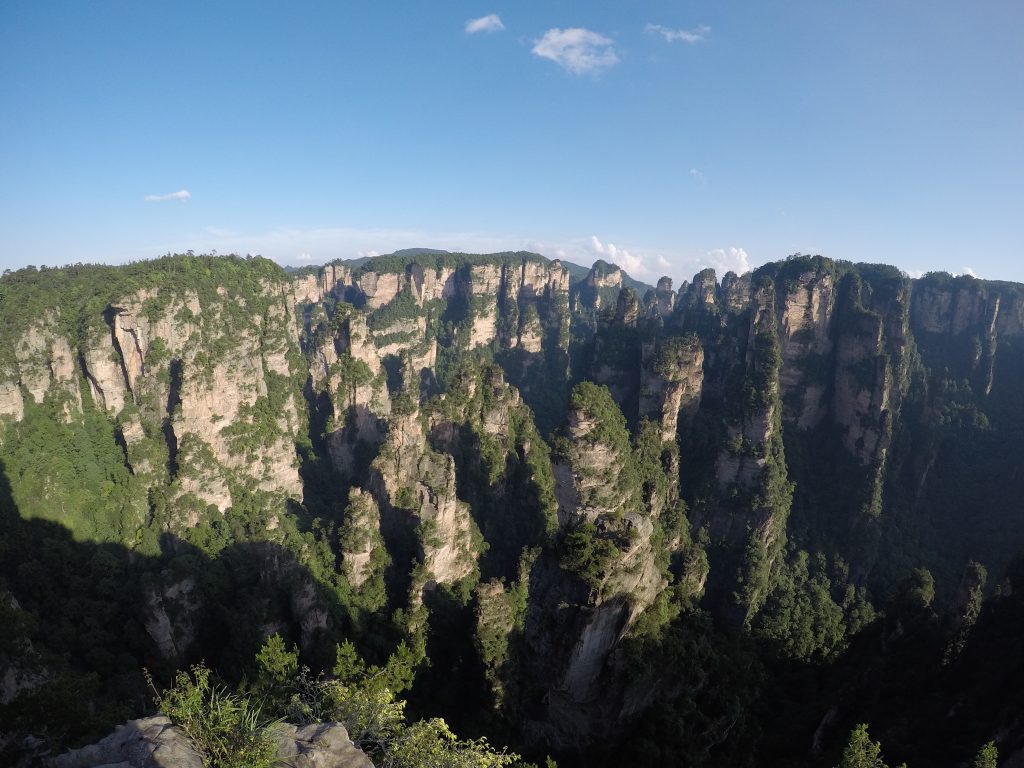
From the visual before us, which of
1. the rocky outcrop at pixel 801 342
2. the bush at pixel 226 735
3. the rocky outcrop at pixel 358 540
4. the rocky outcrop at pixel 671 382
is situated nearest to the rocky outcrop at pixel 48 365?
the rocky outcrop at pixel 358 540

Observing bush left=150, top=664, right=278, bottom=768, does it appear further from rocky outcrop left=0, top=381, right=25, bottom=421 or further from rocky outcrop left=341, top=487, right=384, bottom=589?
rocky outcrop left=0, top=381, right=25, bottom=421

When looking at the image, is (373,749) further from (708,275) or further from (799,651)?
(708,275)

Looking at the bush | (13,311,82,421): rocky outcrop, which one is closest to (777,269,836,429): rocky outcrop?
the bush

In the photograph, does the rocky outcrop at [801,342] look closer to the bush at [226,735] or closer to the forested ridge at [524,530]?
the forested ridge at [524,530]

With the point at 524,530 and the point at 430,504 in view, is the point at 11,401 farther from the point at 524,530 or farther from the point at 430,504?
the point at 524,530

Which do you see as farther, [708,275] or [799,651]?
[708,275]

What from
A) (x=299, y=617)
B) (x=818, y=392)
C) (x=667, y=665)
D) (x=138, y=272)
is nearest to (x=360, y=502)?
(x=299, y=617)

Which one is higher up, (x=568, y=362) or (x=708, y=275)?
(x=708, y=275)
